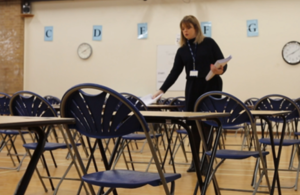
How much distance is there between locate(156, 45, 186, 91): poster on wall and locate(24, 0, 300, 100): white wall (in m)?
0.12

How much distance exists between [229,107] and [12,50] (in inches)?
349

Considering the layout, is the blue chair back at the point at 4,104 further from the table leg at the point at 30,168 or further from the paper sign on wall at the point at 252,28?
the paper sign on wall at the point at 252,28

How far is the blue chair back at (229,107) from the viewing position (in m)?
2.40

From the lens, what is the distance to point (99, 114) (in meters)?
1.62

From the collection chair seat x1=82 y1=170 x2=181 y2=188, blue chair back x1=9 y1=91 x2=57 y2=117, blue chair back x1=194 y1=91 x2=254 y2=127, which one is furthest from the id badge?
chair seat x1=82 y1=170 x2=181 y2=188

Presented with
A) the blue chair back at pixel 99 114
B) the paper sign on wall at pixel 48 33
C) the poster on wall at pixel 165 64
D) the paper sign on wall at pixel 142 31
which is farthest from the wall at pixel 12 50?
the blue chair back at pixel 99 114

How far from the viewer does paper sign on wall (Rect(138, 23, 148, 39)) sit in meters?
9.45

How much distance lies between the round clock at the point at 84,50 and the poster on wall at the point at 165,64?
5.88 ft

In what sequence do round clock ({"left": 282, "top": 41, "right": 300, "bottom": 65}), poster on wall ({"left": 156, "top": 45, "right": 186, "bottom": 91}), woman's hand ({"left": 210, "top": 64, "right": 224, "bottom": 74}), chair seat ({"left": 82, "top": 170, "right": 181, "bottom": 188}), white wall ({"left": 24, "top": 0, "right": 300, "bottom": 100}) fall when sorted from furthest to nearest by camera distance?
poster on wall ({"left": 156, "top": 45, "right": 186, "bottom": 91}) < white wall ({"left": 24, "top": 0, "right": 300, "bottom": 100}) < round clock ({"left": 282, "top": 41, "right": 300, "bottom": 65}) < woman's hand ({"left": 210, "top": 64, "right": 224, "bottom": 74}) < chair seat ({"left": 82, "top": 170, "right": 181, "bottom": 188})

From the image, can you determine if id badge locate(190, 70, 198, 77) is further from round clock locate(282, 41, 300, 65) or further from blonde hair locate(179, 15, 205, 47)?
round clock locate(282, 41, 300, 65)

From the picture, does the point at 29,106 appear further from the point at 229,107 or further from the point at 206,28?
the point at 206,28

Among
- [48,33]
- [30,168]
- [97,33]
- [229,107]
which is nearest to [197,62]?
[229,107]

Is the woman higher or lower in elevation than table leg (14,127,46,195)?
higher

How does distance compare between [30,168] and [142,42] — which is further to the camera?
[142,42]
